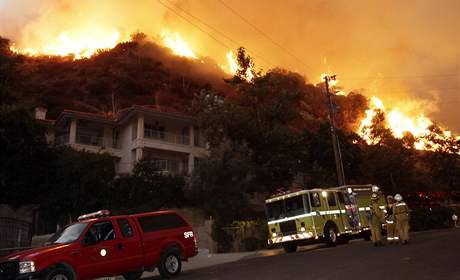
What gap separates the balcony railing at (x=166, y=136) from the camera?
36.8m

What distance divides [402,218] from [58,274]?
455 inches

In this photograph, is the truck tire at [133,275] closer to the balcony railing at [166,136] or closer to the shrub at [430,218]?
the balcony railing at [166,136]

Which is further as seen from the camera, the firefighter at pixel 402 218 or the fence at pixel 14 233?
the fence at pixel 14 233

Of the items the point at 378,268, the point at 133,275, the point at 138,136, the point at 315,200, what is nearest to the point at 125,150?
the point at 138,136

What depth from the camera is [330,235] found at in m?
18.5

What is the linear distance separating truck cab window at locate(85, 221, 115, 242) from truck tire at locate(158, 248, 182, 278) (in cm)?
164

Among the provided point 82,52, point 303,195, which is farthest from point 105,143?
point 82,52

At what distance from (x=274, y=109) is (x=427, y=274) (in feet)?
82.5

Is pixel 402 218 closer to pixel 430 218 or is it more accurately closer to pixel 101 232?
pixel 101 232

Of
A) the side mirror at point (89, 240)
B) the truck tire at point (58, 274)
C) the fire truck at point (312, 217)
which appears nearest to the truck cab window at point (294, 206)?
the fire truck at point (312, 217)

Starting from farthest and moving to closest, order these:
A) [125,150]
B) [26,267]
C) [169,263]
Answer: [125,150]
[169,263]
[26,267]

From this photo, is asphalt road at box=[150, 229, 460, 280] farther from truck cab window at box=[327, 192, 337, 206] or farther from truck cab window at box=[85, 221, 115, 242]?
truck cab window at box=[327, 192, 337, 206]

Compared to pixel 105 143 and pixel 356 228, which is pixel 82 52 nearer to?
pixel 105 143

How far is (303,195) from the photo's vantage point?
59.2ft
